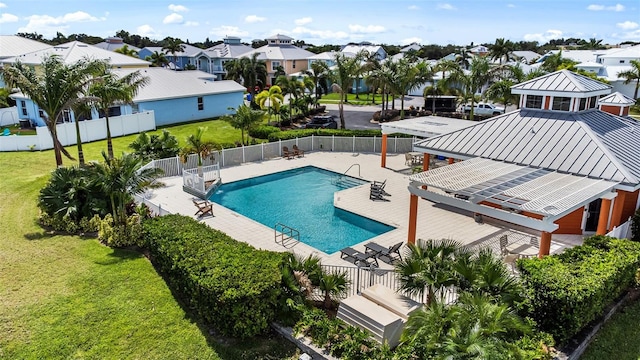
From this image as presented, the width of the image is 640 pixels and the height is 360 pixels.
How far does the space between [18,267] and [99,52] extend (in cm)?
4014

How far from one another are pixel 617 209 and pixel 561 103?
572 centimetres

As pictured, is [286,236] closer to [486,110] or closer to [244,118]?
[244,118]

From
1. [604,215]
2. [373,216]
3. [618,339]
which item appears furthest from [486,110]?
[618,339]

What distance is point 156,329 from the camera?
1145cm

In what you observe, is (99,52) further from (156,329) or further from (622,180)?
(622,180)

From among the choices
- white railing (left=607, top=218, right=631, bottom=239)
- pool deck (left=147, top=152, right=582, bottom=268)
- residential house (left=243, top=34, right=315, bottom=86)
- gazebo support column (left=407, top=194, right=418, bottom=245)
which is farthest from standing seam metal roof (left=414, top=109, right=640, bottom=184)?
residential house (left=243, top=34, right=315, bottom=86)

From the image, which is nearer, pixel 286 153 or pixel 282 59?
pixel 286 153

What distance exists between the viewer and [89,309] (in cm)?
1209

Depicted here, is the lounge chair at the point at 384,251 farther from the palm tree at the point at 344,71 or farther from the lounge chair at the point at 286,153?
the palm tree at the point at 344,71

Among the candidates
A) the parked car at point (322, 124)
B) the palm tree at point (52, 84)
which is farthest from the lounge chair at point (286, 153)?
the palm tree at point (52, 84)

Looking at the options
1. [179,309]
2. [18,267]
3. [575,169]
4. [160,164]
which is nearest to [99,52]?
[160,164]

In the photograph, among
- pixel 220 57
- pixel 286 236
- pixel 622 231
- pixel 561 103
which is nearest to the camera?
pixel 622 231

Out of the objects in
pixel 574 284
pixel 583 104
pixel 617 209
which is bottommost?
pixel 574 284

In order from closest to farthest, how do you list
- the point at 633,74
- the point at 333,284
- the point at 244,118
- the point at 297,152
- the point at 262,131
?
the point at 333,284 < the point at 244,118 < the point at 297,152 < the point at 262,131 < the point at 633,74
